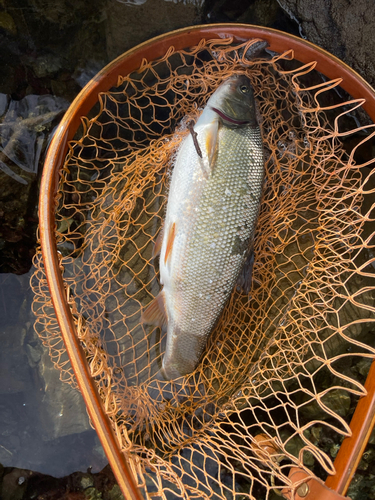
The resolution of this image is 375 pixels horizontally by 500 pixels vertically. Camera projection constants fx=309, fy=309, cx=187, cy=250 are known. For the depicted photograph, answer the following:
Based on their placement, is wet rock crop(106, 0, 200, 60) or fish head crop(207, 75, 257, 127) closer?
fish head crop(207, 75, 257, 127)

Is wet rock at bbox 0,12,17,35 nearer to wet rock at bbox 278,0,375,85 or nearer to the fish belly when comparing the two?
the fish belly

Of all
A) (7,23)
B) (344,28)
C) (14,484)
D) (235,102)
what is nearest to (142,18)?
(7,23)

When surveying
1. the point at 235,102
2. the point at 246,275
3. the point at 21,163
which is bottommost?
the point at 21,163

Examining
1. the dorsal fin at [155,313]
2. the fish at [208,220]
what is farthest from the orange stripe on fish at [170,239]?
the dorsal fin at [155,313]

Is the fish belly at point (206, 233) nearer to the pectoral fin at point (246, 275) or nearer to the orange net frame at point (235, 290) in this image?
the pectoral fin at point (246, 275)

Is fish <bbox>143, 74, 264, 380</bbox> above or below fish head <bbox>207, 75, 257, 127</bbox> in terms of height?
below

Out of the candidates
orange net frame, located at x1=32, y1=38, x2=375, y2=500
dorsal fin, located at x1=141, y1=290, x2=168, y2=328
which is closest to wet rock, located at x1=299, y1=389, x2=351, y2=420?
orange net frame, located at x1=32, y1=38, x2=375, y2=500

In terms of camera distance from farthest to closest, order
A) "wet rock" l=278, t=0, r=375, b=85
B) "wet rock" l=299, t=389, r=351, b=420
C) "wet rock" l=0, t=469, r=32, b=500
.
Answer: "wet rock" l=299, t=389, r=351, b=420, "wet rock" l=0, t=469, r=32, b=500, "wet rock" l=278, t=0, r=375, b=85

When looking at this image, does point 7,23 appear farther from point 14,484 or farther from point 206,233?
point 14,484
